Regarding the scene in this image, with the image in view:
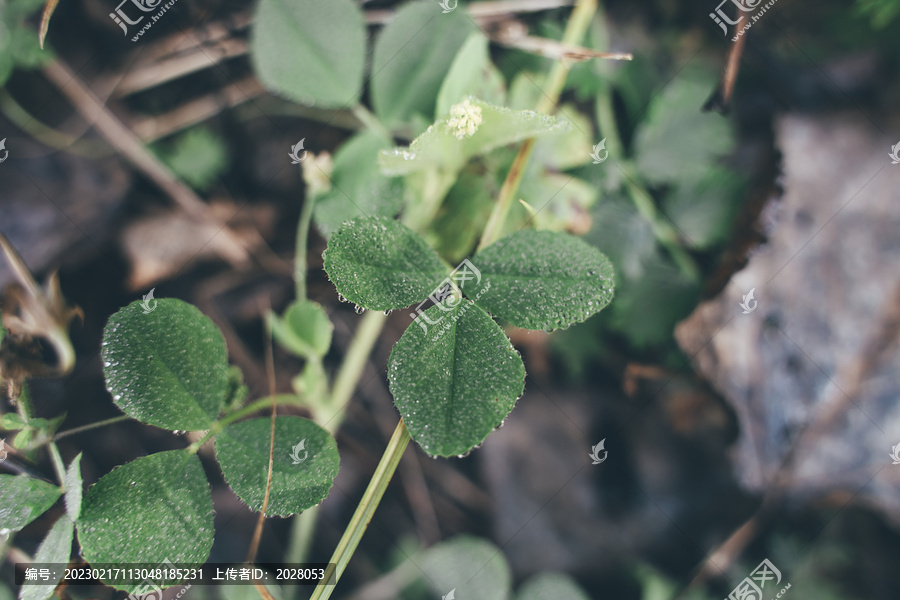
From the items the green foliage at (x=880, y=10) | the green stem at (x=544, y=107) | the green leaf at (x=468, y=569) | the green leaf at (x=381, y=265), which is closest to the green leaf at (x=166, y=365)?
the green leaf at (x=381, y=265)

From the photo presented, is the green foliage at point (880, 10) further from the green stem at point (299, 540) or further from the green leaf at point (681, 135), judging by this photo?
the green stem at point (299, 540)

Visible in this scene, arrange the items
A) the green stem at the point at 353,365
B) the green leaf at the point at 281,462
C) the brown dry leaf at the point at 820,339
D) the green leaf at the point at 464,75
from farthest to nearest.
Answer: the brown dry leaf at the point at 820,339 → the green stem at the point at 353,365 → the green leaf at the point at 464,75 → the green leaf at the point at 281,462

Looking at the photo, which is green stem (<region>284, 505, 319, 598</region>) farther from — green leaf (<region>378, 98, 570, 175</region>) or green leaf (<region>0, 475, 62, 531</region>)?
green leaf (<region>378, 98, 570, 175</region>)

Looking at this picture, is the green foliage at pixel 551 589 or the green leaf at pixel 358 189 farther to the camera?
the green foliage at pixel 551 589

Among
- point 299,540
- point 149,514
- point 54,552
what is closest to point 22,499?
point 54,552

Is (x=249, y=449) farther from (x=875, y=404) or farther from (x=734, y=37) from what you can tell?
(x=875, y=404)
